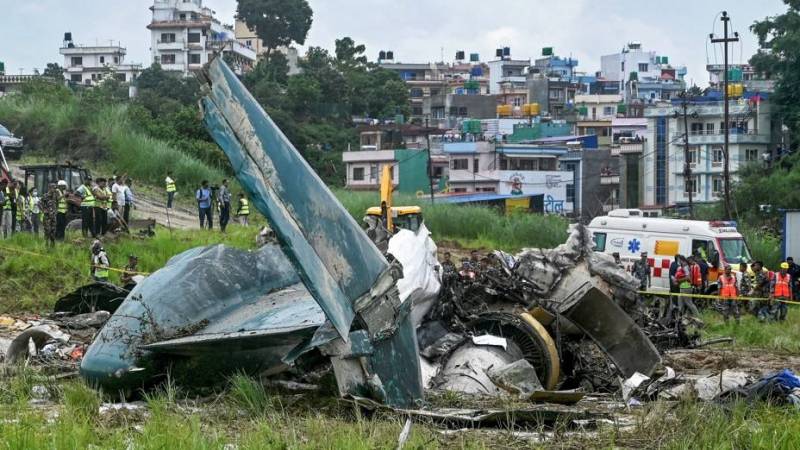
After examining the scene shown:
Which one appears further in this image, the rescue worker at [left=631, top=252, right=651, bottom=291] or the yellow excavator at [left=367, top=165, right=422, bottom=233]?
the rescue worker at [left=631, top=252, right=651, bottom=291]

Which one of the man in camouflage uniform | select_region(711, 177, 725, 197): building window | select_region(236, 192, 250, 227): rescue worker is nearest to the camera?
the man in camouflage uniform

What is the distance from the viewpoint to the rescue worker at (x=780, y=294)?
21.3m

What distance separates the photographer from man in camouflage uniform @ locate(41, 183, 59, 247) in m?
22.1

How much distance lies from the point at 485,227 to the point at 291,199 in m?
26.9

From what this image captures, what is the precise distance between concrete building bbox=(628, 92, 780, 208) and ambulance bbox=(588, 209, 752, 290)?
45.5 meters

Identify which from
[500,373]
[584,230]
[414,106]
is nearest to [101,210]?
[584,230]

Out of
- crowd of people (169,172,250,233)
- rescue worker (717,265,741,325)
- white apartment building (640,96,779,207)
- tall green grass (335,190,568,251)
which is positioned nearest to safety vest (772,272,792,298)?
rescue worker (717,265,741,325)

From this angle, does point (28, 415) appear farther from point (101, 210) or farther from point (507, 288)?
point (101, 210)

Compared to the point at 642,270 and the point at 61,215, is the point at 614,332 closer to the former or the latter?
the point at 642,270

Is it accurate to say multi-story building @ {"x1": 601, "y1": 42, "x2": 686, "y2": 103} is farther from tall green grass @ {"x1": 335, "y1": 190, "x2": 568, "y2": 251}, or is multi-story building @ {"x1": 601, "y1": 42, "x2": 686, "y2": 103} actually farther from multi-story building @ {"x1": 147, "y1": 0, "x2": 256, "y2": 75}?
tall green grass @ {"x1": 335, "y1": 190, "x2": 568, "y2": 251}

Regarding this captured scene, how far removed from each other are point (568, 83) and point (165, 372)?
358ft

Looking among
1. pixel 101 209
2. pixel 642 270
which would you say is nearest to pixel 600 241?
pixel 642 270

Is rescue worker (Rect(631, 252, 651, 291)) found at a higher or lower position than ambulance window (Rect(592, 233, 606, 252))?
lower

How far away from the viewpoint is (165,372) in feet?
33.9
